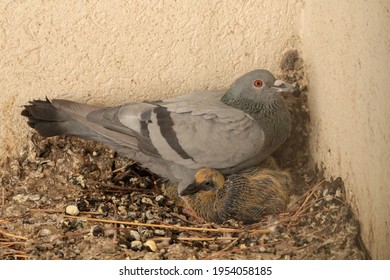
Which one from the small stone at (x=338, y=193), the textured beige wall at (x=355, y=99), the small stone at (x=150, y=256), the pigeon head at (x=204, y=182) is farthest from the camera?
the pigeon head at (x=204, y=182)

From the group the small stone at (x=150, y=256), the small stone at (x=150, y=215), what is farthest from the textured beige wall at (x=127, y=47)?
the small stone at (x=150, y=256)

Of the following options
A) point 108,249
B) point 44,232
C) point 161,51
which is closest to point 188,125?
point 161,51

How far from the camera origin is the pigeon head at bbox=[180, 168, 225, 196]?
12.3 feet

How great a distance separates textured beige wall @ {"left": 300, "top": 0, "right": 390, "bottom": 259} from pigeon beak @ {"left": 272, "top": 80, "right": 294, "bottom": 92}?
18 cm

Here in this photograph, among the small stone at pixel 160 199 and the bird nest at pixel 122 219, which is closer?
the bird nest at pixel 122 219

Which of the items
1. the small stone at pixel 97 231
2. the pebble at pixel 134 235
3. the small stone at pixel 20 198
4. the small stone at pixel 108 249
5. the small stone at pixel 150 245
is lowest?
the small stone at pixel 150 245

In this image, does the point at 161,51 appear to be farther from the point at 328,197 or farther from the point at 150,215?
the point at 328,197

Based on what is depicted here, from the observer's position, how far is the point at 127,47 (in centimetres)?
400

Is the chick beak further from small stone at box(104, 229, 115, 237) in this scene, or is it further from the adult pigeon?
small stone at box(104, 229, 115, 237)

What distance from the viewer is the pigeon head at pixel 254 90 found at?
12.9 feet

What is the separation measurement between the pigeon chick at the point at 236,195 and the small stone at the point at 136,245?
0.41m

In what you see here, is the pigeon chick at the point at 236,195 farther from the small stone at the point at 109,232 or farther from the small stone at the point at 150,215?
the small stone at the point at 109,232

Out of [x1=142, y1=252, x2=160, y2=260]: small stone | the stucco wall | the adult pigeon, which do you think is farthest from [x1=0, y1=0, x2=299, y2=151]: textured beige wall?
[x1=142, y1=252, x2=160, y2=260]: small stone
